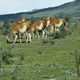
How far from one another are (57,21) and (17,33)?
23.0 ft

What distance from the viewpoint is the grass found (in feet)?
68.9

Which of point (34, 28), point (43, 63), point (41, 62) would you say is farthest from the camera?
point (34, 28)

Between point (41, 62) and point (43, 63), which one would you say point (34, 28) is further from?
point (43, 63)

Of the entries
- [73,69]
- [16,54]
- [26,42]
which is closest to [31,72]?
[73,69]

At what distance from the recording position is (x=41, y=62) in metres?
27.3

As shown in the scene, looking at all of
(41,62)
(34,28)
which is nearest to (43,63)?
(41,62)

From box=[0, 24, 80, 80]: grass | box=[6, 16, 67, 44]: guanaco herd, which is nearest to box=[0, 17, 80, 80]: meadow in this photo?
box=[0, 24, 80, 80]: grass

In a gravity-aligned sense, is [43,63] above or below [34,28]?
below

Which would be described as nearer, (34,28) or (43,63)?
(43,63)

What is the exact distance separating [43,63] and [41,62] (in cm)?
59

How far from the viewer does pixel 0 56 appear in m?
28.2

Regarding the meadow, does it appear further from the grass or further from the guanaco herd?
the guanaco herd

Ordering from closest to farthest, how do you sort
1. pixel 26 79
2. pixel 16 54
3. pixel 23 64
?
pixel 26 79
pixel 23 64
pixel 16 54

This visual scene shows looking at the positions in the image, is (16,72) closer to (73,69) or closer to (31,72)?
(31,72)
